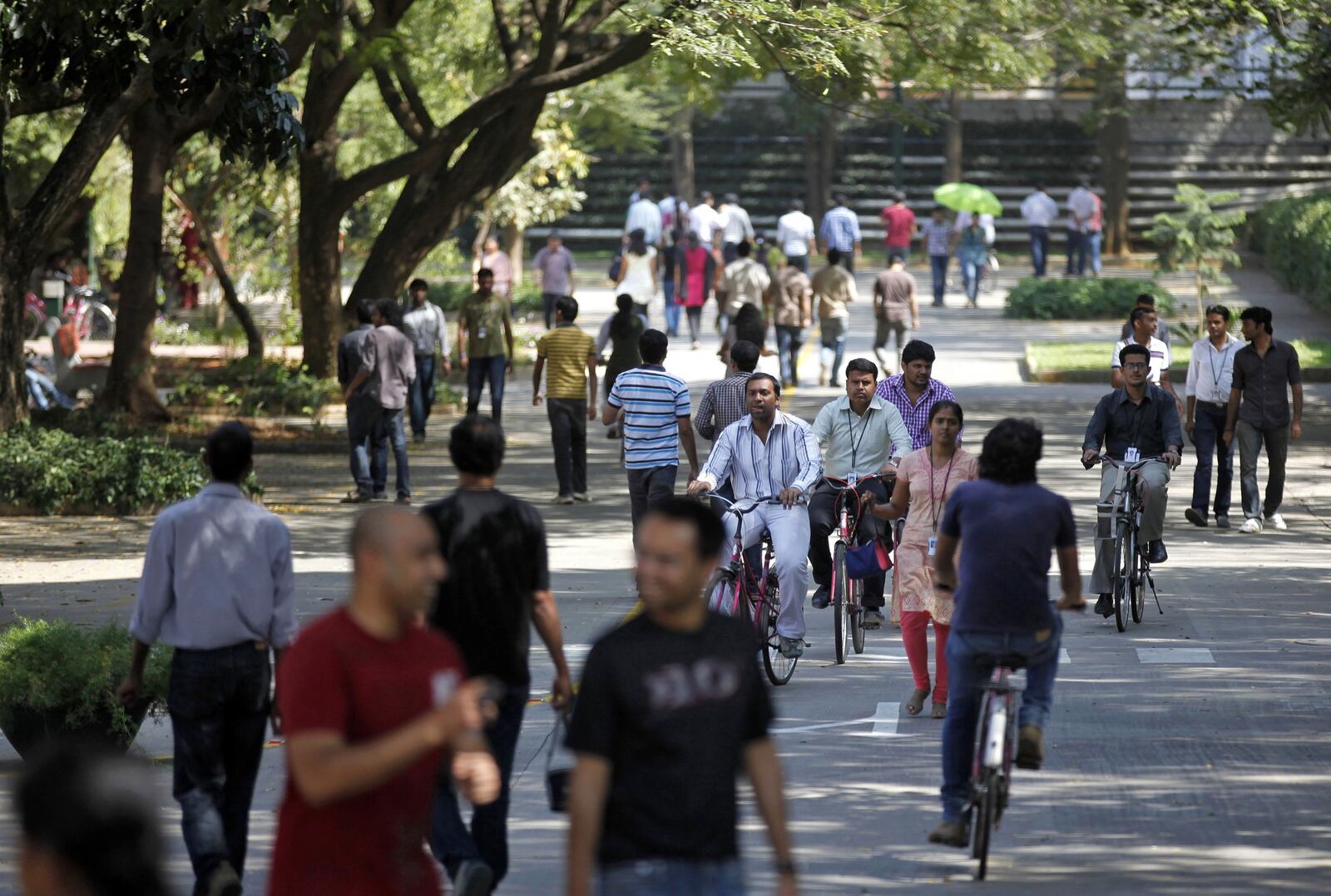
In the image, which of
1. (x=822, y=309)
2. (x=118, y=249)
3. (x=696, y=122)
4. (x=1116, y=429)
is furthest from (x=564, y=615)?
(x=696, y=122)

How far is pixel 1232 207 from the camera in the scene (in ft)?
149

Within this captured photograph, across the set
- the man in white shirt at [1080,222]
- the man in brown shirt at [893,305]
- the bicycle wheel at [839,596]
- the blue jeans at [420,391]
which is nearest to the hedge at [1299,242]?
the man in white shirt at [1080,222]

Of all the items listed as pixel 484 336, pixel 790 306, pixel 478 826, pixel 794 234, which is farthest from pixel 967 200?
pixel 478 826

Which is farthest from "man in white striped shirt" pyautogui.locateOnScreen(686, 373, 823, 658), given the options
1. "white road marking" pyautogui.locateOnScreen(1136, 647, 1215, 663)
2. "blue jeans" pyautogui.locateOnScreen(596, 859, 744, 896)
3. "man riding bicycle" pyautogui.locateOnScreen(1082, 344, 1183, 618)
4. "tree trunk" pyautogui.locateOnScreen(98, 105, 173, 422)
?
"tree trunk" pyautogui.locateOnScreen(98, 105, 173, 422)

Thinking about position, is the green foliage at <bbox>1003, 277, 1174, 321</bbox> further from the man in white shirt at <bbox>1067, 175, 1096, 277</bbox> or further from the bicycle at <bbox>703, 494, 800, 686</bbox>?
the bicycle at <bbox>703, 494, 800, 686</bbox>

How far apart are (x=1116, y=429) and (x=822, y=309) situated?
12.4 metres

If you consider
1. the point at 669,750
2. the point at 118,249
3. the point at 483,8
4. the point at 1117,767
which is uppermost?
the point at 483,8

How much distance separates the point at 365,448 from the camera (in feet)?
56.3

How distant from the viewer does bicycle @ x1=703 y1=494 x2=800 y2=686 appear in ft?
32.6

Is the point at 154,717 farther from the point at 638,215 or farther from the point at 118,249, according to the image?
the point at 118,249

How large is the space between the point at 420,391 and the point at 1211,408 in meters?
8.31

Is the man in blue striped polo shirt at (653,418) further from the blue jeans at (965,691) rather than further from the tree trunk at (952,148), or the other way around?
the tree trunk at (952,148)

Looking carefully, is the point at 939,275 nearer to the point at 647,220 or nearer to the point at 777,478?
the point at 647,220

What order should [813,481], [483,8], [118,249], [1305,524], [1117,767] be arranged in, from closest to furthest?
[1117,767], [813,481], [1305,524], [483,8], [118,249]
